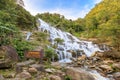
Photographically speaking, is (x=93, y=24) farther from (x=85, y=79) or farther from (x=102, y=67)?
(x=85, y=79)

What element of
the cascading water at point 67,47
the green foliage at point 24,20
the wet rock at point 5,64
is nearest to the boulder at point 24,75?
the wet rock at point 5,64

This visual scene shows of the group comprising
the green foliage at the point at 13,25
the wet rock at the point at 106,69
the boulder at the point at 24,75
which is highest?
the green foliage at the point at 13,25

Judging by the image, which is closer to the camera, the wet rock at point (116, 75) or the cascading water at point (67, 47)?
the wet rock at point (116, 75)

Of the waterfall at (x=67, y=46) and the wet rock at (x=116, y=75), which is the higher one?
the waterfall at (x=67, y=46)

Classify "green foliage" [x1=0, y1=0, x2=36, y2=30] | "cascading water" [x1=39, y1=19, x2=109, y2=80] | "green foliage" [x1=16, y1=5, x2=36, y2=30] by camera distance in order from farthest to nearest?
"green foliage" [x1=16, y1=5, x2=36, y2=30] → "cascading water" [x1=39, y1=19, x2=109, y2=80] → "green foliage" [x1=0, y1=0, x2=36, y2=30]

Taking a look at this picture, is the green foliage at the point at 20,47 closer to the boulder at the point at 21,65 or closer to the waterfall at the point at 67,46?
the boulder at the point at 21,65

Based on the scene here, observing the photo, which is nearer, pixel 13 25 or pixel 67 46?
pixel 13 25

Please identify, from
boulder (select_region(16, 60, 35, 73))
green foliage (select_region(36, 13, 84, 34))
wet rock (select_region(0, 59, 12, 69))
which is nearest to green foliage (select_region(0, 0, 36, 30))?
boulder (select_region(16, 60, 35, 73))

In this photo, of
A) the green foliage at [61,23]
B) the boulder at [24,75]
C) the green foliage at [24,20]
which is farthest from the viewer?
the green foliage at [61,23]

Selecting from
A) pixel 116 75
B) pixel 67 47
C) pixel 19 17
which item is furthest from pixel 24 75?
pixel 19 17

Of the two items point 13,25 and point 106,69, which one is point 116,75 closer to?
point 106,69

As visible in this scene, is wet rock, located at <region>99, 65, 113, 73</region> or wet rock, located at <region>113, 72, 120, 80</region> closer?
wet rock, located at <region>113, 72, 120, 80</region>

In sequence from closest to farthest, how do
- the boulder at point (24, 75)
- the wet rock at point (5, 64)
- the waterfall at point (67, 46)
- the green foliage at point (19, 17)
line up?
the boulder at point (24, 75) < the wet rock at point (5, 64) < the green foliage at point (19, 17) < the waterfall at point (67, 46)

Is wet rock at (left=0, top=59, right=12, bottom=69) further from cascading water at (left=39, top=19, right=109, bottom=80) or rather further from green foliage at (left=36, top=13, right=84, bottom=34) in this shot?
green foliage at (left=36, top=13, right=84, bottom=34)
